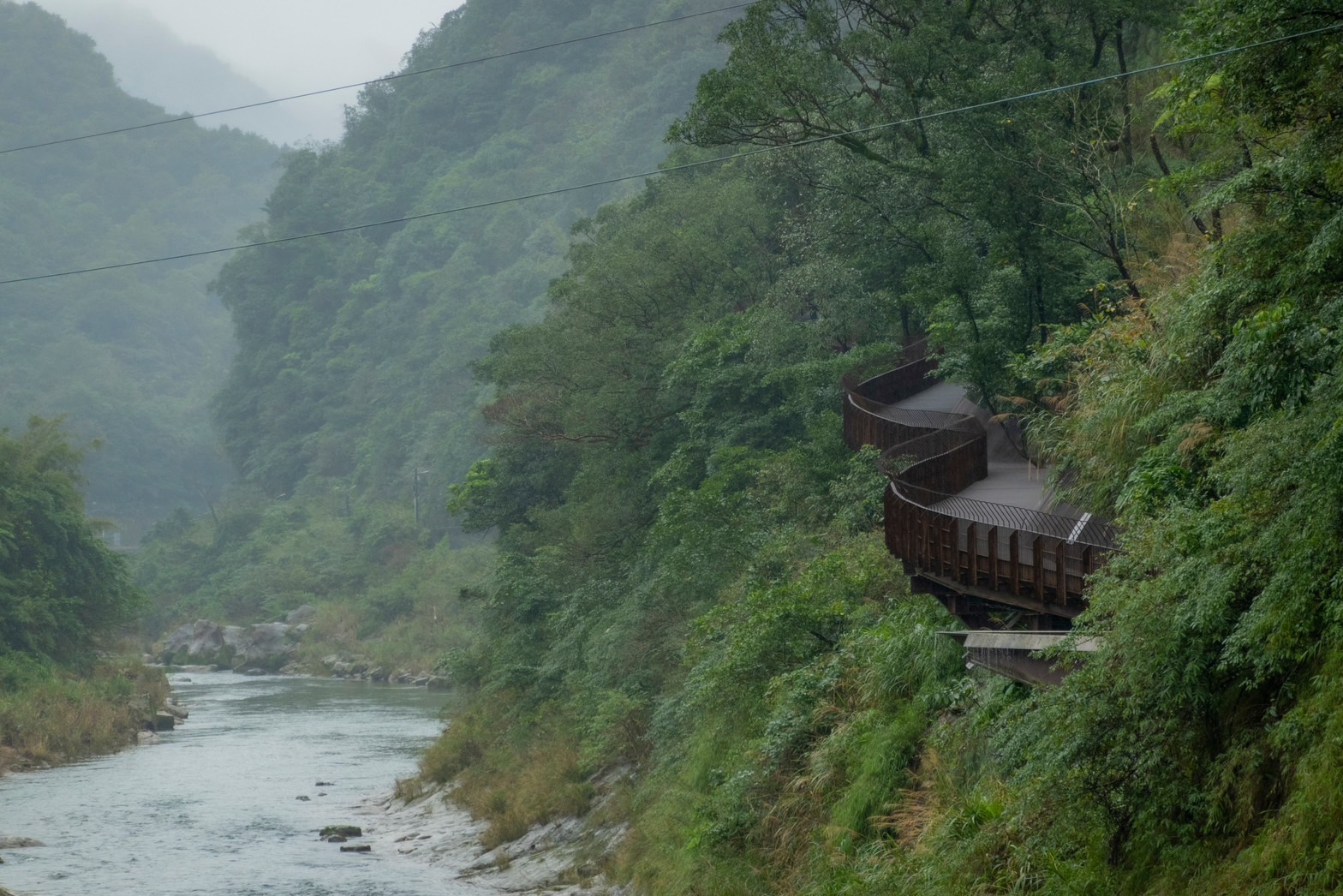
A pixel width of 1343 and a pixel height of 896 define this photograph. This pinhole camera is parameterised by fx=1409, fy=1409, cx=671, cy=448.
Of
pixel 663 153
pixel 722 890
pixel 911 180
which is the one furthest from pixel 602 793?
pixel 663 153

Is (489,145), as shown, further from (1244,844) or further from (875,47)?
(1244,844)

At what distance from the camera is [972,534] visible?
54.7ft

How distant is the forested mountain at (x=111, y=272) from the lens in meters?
124

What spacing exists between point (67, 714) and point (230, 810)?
1365cm

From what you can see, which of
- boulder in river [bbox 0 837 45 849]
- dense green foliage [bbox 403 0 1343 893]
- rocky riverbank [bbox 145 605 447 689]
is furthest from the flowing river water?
rocky riverbank [bbox 145 605 447 689]

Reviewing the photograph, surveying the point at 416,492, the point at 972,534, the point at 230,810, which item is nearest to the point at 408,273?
the point at 416,492

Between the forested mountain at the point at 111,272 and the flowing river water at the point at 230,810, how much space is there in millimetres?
72848

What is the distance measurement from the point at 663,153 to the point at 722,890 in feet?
290

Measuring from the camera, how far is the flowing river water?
2464 centimetres

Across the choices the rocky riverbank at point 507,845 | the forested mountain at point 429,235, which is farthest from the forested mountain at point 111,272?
the rocky riverbank at point 507,845

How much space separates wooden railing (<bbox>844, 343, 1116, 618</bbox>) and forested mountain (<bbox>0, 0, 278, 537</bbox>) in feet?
320

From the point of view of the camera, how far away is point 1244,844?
9180 mm

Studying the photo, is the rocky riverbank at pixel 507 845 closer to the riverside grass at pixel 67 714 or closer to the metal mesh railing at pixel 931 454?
the metal mesh railing at pixel 931 454

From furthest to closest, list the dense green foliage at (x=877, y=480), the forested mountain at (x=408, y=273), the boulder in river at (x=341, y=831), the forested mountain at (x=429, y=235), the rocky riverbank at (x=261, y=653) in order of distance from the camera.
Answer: the forested mountain at (x=429, y=235), the forested mountain at (x=408, y=273), the rocky riverbank at (x=261, y=653), the boulder in river at (x=341, y=831), the dense green foliage at (x=877, y=480)
